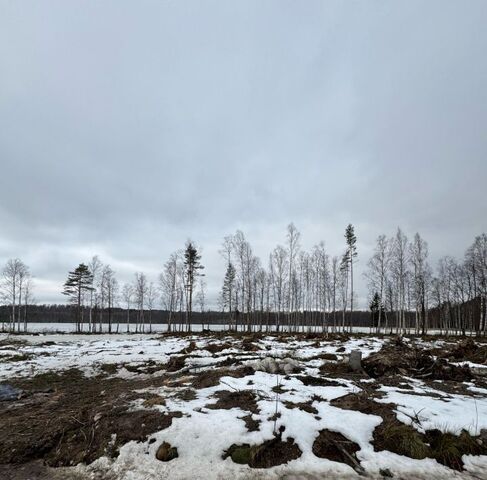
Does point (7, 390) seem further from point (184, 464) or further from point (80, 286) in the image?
point (80, 286)

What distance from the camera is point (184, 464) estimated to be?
3945 millimetres

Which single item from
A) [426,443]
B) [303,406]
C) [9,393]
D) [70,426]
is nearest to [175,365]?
[9,393]

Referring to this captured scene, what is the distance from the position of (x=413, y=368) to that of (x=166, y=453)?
25.8ft

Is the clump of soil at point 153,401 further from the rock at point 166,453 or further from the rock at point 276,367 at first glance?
the rock at point 276,367

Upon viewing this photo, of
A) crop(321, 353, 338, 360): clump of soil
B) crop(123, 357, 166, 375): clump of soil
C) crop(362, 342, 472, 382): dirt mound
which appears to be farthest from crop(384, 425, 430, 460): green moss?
crop(123, 357, 166, 375): clump of soil

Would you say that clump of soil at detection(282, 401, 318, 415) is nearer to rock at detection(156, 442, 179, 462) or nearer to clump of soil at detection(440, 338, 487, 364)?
rock at detection(156, 442, 179, 462)

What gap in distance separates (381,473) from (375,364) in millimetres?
5882

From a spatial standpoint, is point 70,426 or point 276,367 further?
point 276,367

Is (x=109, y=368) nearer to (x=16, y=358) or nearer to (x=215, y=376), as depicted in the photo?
(x=215, y=376)

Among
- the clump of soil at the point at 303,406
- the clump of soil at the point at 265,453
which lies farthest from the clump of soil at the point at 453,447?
the clump of soil at the point at 265,453

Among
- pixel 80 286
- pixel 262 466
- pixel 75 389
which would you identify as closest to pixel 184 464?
pixel 262 466

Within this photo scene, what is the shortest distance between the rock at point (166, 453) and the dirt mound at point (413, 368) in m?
6.40

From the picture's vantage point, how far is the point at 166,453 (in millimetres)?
4109

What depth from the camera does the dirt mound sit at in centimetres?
843
